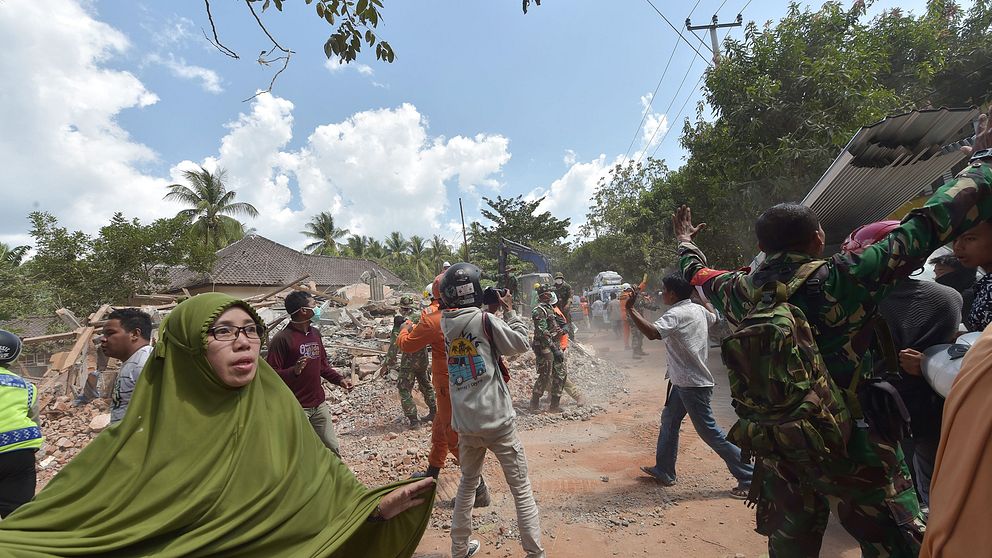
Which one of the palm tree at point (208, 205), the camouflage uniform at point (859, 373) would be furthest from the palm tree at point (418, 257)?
the camouflage uniform at point (859, 373)

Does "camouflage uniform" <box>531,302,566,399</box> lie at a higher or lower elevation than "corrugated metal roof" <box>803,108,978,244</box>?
lower

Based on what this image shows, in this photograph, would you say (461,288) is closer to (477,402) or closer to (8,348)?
(477,402)

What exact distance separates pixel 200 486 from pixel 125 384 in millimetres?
2000

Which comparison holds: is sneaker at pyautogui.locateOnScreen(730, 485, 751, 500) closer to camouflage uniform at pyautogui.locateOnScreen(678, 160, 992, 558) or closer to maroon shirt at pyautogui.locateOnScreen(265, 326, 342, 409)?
camouflage uniform at pyautogui.locateOnScreen(678, 160, 992, 558)

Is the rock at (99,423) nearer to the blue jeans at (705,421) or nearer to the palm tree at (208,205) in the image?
the blue jeans at (705,421)

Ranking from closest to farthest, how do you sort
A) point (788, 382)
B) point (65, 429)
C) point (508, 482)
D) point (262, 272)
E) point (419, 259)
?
1. point (788, 382)
2. point (508, 482)
3. point (65, 429)
4. point (262, 272)
5. point (419, 259)

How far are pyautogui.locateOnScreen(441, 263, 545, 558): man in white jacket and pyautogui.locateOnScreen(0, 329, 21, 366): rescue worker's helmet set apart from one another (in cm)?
284

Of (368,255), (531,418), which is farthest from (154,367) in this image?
(368,255)

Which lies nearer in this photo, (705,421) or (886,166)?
(705,421)

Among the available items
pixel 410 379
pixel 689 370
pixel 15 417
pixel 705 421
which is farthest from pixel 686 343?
pixel 15 417

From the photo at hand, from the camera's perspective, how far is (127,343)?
10.3 ft

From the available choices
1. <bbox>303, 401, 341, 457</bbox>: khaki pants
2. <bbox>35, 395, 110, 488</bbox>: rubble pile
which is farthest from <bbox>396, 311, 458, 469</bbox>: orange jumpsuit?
<bbox>35, 395, 110, 488</bbox>: rubble pile

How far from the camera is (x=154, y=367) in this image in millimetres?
1768

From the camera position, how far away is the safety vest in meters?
2.78
